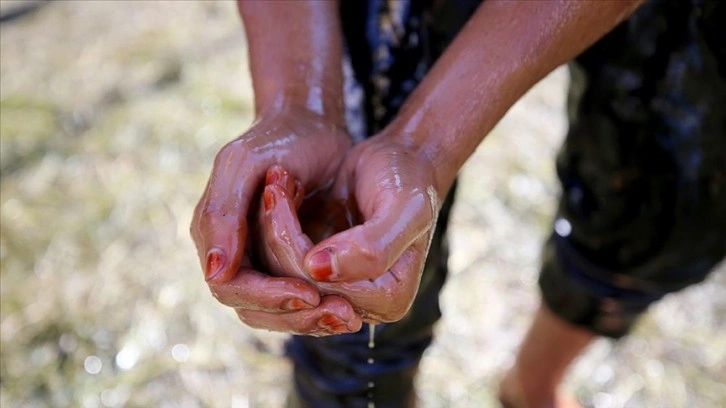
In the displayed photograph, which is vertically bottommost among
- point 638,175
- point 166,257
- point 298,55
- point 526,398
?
point 526,398

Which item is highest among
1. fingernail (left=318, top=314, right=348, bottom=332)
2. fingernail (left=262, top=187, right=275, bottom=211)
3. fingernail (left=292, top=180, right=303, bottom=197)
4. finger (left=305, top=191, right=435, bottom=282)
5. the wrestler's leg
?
fingernail (left=262, top=187, right=275, bottom=211)

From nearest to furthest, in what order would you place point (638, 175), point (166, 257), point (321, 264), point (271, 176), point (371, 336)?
point (321, 264) < point (271, 176) < point (371, 336) < point (638, 175) < point (166, 257)

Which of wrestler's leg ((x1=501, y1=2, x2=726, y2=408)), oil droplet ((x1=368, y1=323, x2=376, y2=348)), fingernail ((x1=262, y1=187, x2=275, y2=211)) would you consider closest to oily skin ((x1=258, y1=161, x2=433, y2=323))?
fingernail ((x1=262, y1=187, x2=275, y2=211))

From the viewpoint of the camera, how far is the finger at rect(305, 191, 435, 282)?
75 cm

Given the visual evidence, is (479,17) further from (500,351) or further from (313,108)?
(500,351)

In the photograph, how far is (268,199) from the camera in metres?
0.81

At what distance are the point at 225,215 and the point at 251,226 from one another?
63mm

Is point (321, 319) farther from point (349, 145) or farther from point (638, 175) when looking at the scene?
point (638, 175)

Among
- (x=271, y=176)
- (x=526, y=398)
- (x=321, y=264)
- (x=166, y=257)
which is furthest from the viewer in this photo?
(x=166, y=257)

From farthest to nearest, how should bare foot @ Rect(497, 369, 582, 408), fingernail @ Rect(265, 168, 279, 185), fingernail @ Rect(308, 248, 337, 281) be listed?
bare foot @ Rect(497, 369, 582, 408), fingernail @ Rect(265, 168, 279, 185), fingernail @ Rect(308, 248, 337, 281)

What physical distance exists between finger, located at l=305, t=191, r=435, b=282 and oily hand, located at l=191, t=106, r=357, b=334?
40 millimetres

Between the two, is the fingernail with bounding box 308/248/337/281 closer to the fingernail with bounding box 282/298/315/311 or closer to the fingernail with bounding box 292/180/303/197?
the fingernail with bounding box 282/298/315/311

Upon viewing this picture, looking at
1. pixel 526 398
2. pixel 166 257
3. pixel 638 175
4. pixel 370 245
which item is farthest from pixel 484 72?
pixel 166 257

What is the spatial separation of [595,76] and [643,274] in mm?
359
